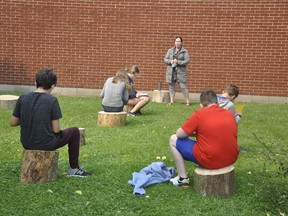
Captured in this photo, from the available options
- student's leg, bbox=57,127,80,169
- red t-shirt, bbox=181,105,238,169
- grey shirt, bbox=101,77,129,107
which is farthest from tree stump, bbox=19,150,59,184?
grey shirt, bbox=101,77,129,107

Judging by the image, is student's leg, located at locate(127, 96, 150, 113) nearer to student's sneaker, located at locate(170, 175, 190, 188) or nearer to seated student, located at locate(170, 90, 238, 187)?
student's sneaker, located at locate(170, 175, 190, 188)

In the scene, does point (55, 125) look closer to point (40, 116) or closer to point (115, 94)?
point (40, 116)

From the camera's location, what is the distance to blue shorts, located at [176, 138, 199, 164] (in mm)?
4621

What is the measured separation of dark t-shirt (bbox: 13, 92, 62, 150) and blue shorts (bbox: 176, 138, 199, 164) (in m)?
1.41

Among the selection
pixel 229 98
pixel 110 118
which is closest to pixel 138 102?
pixel 110 118

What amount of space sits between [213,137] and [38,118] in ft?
6.37

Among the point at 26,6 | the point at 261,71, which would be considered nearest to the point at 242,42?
the point at 261,71

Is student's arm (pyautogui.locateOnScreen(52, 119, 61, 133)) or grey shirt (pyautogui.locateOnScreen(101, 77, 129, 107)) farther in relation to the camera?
grey shirt (pyautogui.locateOnScreen(101, 77, 129, 107))

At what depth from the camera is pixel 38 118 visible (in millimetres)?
4641

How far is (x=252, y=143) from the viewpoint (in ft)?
23.3

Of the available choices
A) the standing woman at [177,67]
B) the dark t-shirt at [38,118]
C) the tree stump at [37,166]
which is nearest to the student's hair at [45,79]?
the dark t-shirt at [38,118]

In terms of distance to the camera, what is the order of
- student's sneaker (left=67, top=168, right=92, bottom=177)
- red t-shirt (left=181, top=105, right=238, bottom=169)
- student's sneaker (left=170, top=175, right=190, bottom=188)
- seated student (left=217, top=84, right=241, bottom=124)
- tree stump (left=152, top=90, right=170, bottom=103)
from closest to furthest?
1. red t-shirt (left=181, top=105, right=238, bottom=169)
2. student's sneaker (left=170, top=175, right=190, bottom=188)
3. student's sneaker (left=67, top=168, right=92, bottom=177)
4. seated student (left=217, top=84, right=241, bottom=124)
5. tree stump (left=152, top=90, right=170, bottom=103)

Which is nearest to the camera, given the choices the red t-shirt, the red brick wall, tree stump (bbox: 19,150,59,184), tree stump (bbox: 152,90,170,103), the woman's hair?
the red t-shirt

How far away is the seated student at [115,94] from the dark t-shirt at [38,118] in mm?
3556
